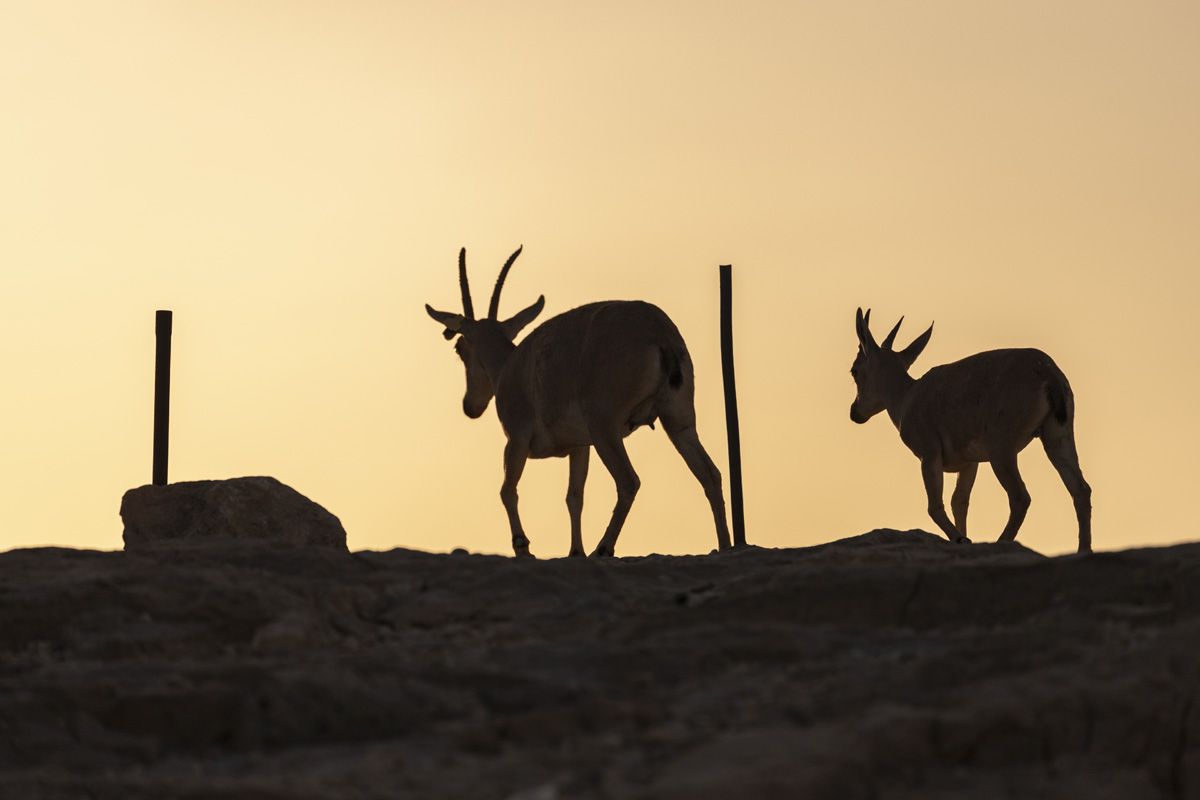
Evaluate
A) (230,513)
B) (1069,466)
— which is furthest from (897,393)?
(230,513)

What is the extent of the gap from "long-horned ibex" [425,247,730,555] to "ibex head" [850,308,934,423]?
191 inches

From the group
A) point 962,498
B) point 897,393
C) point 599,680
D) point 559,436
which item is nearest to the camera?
point 599,680

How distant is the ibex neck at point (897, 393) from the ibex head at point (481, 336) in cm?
382

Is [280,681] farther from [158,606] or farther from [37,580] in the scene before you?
[37,580]

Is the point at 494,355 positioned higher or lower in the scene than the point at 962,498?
higher

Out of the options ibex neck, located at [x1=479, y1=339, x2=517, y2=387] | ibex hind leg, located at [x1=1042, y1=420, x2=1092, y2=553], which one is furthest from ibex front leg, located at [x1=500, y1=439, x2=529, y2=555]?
ibex hind leg, located at [x1=1042, y1=420, x2=1092, y2=553]

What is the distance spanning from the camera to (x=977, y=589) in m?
8.47

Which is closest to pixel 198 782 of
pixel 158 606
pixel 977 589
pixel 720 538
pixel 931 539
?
pixel 158 606

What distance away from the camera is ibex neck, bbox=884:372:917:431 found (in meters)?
21.0

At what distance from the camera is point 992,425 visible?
18344 millimetres

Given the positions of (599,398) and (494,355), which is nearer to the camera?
(599,398)

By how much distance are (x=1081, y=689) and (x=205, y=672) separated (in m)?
3.19

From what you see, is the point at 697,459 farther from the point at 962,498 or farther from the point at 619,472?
the point at 962,498

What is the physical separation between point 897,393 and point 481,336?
15.3ft
